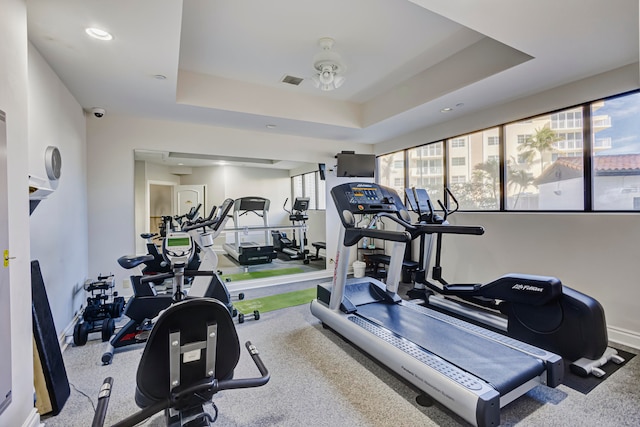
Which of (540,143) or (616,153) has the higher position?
(540,143)

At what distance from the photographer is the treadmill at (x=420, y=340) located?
1778 millimetres

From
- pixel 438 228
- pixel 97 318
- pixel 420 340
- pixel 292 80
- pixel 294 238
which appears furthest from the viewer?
pixel 294 238

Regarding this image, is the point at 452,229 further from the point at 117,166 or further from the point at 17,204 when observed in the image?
the point at 117,166

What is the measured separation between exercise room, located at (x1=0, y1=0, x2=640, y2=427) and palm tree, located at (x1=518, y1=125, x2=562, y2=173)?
0.08 feet

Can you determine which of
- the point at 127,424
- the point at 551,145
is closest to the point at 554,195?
the point at 551,145

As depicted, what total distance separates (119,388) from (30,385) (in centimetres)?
62

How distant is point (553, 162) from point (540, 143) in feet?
0.96

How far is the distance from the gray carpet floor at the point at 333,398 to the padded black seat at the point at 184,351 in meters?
0.72

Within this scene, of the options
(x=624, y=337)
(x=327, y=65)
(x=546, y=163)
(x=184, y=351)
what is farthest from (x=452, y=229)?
(x=184, y=351)

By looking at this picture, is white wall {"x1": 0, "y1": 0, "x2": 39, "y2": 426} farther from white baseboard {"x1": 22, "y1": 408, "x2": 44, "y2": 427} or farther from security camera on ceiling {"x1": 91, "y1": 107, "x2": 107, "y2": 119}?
security camera on ceiling {"x1": 91, "y1": 107, "x2": 107, "y2": 119}

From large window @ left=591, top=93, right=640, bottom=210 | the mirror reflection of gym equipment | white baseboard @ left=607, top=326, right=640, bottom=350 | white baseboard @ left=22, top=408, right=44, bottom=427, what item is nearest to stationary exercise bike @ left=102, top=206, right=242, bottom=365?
white baseboard @ left=22, top=408, right=44, bottom=427

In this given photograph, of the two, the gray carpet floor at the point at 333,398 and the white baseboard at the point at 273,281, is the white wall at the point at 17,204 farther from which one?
the white baseboard at the point at 273,281

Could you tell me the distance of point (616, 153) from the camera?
2.93m

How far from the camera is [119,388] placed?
7.14ft
